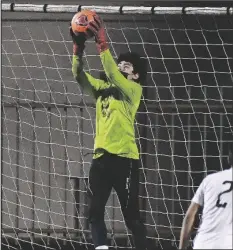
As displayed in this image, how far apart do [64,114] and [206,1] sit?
1.67 m

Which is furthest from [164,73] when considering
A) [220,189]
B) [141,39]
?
[220,189]

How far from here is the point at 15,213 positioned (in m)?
11.9

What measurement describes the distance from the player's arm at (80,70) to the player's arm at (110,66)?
0.12 meters

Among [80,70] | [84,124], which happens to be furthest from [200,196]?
[84,124]

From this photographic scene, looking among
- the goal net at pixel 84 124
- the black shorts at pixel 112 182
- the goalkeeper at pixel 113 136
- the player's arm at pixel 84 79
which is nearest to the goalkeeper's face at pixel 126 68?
the goalkeeper at pixel 113 136

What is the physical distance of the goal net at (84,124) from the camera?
38.5 feet

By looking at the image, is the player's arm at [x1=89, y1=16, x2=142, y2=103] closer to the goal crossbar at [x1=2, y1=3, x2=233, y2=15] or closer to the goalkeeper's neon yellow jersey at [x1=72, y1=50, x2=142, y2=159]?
the goalkeeper's neon yellow jersey at [x1=72, y1=50, x2=142, y2=159]

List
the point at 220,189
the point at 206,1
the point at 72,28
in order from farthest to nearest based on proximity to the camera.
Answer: the point at 206,1 < the point at 72,28 < the point at 220,189

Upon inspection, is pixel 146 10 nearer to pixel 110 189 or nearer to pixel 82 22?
pixel 82 22

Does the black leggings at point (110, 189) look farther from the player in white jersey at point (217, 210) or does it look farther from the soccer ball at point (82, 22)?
the player in white jersey at point (217, 210)

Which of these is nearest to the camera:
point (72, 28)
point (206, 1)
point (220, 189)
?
point (220, 189)

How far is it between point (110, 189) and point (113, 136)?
0.40m

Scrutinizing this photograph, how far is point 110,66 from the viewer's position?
372 inches

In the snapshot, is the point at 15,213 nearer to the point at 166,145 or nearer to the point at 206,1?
the point at 166,145
